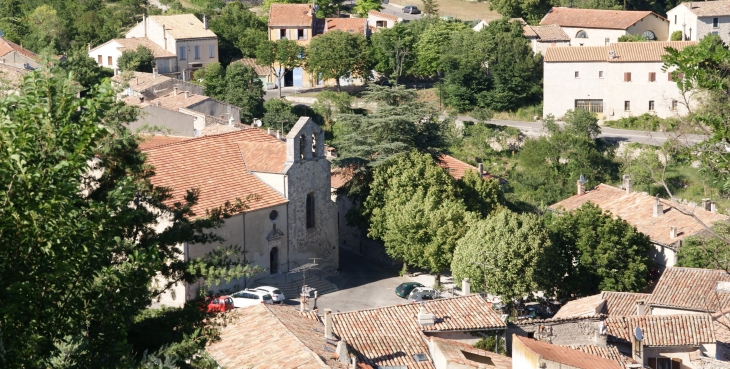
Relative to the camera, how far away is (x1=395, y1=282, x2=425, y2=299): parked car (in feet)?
148

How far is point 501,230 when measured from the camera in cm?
4319

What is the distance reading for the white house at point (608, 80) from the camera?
77.3m

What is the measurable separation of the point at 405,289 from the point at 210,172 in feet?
29.6

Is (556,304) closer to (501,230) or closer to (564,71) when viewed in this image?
(501,230)

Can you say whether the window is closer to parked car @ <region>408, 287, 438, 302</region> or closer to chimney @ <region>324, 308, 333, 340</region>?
parked car @ <region>408, 287, 438, 302</region>

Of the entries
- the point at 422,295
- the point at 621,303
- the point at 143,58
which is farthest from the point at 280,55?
the point at 621,303

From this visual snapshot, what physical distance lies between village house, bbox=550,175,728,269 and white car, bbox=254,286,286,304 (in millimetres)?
14780

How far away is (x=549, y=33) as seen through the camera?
3465 inches

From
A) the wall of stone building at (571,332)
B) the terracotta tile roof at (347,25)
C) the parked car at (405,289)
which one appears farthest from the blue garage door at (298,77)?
the wall of stone building at (571,332)

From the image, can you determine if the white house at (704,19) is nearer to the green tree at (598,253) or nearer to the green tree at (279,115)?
the green tree at (279,115)

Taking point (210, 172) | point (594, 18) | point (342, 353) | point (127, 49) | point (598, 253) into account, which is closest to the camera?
point (342, 353)

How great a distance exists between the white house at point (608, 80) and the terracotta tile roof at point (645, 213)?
22.3 m

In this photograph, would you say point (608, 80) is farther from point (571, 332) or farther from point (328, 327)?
point (328, 327)

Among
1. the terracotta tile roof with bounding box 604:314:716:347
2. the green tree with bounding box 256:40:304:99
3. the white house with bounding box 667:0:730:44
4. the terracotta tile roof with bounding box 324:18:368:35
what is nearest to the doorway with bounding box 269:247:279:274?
the terracotta tile roof with bounding box 604:314:716:347
